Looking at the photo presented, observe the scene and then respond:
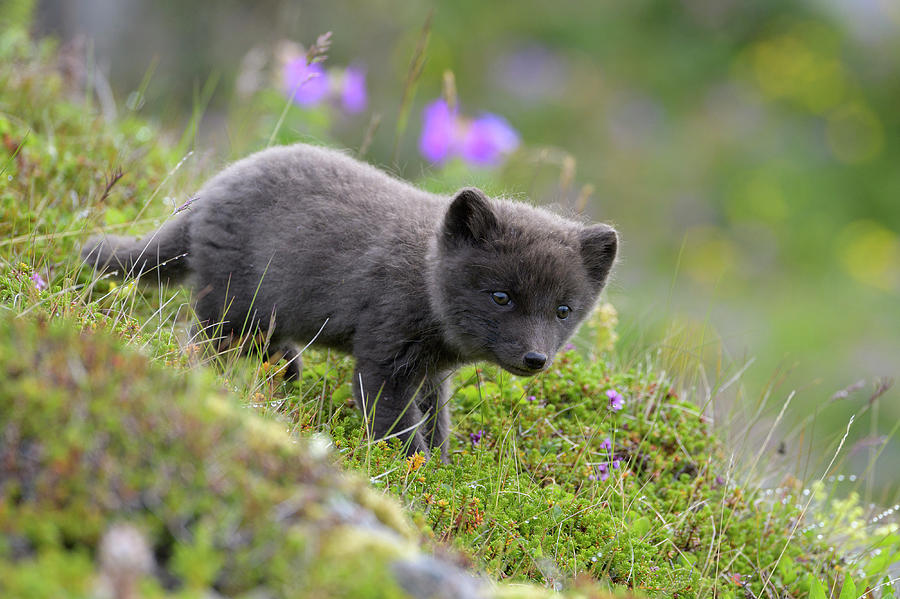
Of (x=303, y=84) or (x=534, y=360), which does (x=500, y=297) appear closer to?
(x=534, y=360)

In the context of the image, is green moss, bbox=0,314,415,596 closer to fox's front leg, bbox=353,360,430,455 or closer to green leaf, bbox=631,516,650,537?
fox's front leg, bbox=353,360,430,455

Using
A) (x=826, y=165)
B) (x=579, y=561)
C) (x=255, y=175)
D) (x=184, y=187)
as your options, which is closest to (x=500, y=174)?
(x=184, y=187)

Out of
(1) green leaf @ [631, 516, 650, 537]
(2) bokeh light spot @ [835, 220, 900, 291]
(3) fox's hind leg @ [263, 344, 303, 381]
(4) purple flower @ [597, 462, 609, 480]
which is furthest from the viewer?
(2) bokeh light spot @ [835, 220, 900, 291]

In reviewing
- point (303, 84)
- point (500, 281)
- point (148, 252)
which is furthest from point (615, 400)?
point (303, 84)

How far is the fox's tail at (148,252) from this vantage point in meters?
4.86

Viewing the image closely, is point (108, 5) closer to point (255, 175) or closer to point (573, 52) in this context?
point (255, 175)

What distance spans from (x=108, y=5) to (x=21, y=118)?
526cm

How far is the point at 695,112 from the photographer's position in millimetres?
16328

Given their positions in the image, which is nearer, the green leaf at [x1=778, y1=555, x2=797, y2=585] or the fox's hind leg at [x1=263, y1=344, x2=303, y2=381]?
the green leaf at [x1=778, y1=555, x2=797, y2=585]

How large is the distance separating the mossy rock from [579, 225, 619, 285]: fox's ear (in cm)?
268

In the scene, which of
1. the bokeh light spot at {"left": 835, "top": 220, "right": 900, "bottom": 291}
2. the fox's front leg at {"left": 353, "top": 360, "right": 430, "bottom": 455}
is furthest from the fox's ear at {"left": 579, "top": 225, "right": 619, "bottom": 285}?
the bokeh light spot at {"left": 835, "top": 220, "right": 900, "bottom": 291}

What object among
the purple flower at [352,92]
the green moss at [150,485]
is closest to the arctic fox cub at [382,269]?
the green moss at [150,485]

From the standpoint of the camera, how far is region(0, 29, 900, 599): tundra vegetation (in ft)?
6.39

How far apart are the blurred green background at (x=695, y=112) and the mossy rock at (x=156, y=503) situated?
344 inches
